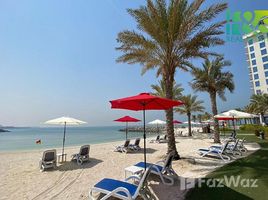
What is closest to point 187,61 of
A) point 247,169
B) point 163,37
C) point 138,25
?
point 163,37

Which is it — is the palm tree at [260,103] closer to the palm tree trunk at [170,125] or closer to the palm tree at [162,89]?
the palm tree at [162,89]

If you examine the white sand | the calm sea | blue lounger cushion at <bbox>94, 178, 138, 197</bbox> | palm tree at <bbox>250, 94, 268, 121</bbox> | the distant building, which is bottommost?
the calm sea

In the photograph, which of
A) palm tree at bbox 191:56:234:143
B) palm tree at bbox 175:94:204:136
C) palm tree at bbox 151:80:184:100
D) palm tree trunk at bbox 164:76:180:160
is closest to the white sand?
palm tree trunk at bbox 164:76:180:160

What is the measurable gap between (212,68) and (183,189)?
45.1 feet

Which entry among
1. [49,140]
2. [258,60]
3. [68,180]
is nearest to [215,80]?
[68,180]

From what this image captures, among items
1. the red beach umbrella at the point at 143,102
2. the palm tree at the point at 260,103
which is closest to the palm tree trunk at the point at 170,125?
the red beach umbrella at the point at 143,102

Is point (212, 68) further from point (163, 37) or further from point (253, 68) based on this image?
point (253, 68)

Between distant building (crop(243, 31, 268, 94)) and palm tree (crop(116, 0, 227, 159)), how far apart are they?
57.4 meters

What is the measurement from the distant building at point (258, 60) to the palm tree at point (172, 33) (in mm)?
57382

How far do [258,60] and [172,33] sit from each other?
62.4 m

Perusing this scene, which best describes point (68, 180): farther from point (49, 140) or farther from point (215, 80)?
point (49, 140)

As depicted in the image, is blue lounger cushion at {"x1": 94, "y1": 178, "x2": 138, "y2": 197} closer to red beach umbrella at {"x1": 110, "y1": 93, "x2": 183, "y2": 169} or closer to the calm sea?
red beach umbrella at {"x1": 110, "y1": 93, "x2": 183, "y2": 169}

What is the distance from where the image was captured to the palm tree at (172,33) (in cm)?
862

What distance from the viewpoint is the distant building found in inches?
2146
